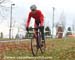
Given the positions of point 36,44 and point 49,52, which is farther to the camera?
point 49,52

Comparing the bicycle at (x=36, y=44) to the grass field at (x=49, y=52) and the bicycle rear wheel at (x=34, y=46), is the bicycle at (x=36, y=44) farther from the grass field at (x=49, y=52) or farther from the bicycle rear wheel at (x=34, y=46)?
the grass field at (x=49, y=52)

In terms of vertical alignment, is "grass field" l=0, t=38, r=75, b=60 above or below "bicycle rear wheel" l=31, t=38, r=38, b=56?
below

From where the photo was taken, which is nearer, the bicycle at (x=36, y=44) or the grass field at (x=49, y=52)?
the grass field at (x=49, y=52)

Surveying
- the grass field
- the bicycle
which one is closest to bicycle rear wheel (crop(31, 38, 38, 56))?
the bicycle

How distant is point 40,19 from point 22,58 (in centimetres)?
182

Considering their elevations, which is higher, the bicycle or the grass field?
the bicycle

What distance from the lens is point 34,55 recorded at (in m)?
13.2

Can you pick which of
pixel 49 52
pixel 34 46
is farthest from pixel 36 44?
pixel 49 52

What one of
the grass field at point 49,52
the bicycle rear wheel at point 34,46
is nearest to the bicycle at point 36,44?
the bicycle rear wheel at point 34,46

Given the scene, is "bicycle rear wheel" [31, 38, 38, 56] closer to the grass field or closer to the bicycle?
the bicycle

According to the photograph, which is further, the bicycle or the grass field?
the bicycle

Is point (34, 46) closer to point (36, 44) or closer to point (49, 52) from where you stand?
point (36, 44)

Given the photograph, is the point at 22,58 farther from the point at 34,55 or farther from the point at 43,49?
the point at 43,49

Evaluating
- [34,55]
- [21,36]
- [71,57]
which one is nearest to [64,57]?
[71,57]
